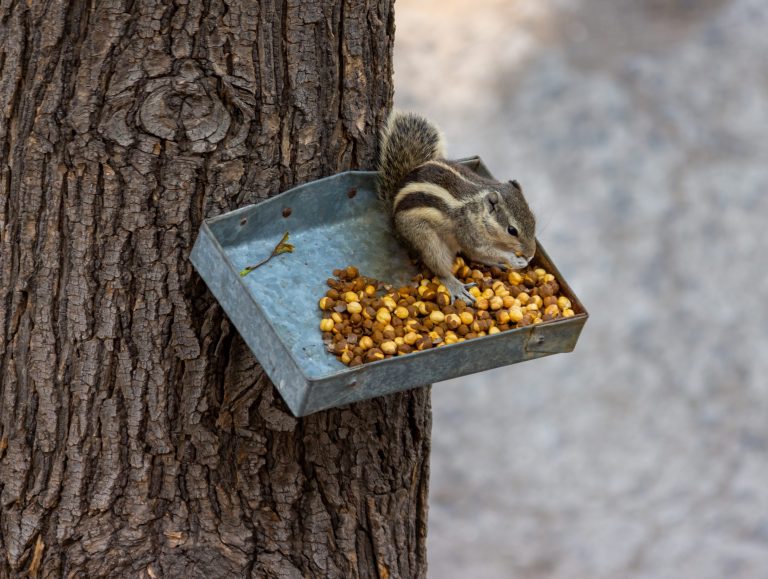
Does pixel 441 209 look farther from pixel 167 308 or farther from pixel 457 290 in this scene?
pixel 167 308

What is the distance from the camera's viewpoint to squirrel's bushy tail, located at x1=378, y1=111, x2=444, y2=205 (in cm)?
231

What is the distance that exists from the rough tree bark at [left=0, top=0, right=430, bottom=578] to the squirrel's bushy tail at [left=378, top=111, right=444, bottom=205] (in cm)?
5

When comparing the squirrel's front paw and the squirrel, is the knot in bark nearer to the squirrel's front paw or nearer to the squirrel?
the squirrel

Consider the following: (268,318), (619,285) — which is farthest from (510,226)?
(619,285)

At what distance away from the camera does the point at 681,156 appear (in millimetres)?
5707

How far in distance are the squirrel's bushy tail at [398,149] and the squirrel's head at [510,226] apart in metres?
0.20

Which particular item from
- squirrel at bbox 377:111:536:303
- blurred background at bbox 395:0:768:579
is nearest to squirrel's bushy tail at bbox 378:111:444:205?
squirrel at bbox 377:111:536:303

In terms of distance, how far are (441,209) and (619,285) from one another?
316cm

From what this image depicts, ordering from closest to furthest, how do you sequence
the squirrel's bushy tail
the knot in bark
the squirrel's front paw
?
1. the knot in bark
2. the squirrel's front paw
3. the squirrel's bushy tail

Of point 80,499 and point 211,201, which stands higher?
point 211,201

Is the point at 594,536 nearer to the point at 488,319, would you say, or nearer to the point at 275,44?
the point at 488,319

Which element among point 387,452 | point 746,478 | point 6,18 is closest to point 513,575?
point 746,478

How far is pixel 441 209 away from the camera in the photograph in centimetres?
229

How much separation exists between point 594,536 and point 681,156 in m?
2.31
